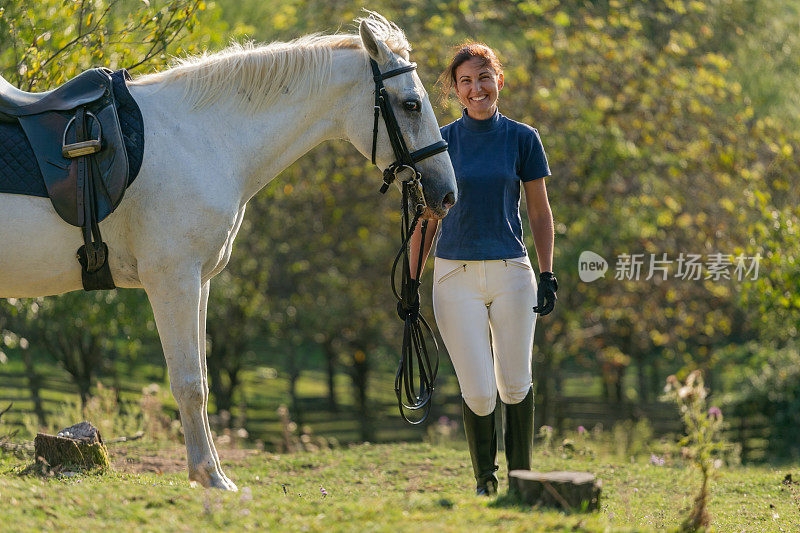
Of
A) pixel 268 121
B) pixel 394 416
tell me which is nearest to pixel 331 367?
pixel 394 416

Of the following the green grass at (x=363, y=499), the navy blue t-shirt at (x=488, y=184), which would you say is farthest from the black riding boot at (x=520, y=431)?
the navy blue t-shirt at (x=488, y=184)

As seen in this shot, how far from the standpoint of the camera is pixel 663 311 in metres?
13.0

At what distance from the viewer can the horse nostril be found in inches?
169

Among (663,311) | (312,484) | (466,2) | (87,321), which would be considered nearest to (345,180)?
(466,2)

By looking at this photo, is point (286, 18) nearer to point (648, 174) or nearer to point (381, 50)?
point (648, 174)

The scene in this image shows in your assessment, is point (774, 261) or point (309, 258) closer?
point (774, 261)

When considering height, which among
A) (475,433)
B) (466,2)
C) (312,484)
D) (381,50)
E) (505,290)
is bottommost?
(312,484)

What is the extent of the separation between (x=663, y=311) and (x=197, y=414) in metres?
10.0

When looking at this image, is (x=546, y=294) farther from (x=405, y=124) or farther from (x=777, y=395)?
(x=777, y=395)

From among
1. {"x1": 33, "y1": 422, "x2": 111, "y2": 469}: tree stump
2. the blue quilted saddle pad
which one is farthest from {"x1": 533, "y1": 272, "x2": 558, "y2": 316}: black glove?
{"x1": 33, "y1": 422, "x2": 111, "y2": 469}: tree stump

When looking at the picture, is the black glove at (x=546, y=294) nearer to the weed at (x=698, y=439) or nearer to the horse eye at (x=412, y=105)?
the weed at (x=698, y=439)

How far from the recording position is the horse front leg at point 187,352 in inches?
164

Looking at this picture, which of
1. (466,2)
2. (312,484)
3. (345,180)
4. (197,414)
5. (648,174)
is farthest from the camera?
(345,180)

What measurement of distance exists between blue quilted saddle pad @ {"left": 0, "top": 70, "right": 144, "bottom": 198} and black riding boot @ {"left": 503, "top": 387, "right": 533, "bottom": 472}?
7.48 ft
